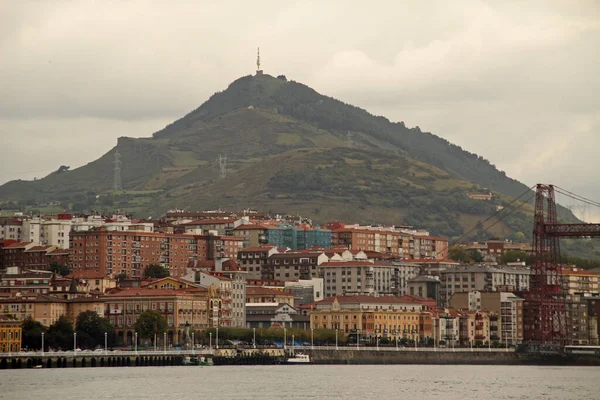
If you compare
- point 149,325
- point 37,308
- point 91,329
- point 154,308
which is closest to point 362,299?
point 154,308

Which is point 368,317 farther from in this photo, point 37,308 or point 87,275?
point 37,308

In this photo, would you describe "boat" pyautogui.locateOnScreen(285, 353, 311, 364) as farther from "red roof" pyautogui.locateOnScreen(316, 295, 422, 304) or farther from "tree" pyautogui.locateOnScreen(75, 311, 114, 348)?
"red roof" pyautogui.locateOnScreen(316, 295, 422, 304)

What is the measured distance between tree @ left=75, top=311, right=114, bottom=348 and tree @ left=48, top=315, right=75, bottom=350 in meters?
1.31

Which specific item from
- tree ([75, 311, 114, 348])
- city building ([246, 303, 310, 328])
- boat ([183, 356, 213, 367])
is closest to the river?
boat ([183, 356, 213, 367])

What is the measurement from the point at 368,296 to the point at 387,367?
3373 cm

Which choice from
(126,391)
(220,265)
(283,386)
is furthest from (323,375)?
(220,265)

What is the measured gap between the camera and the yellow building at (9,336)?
14588 centimetres

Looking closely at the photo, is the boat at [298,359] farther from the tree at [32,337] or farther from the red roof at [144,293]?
the tree at [32,337]

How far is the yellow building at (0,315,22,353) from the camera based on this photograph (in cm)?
14588

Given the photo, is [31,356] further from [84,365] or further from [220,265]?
[220,265]

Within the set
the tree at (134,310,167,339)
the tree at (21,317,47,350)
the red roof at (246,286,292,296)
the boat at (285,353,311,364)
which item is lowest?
the boat at (285,353,311,364)

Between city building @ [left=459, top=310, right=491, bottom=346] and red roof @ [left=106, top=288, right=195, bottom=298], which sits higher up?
red roof @ [left=106, top=288, right=195, bottom=298]

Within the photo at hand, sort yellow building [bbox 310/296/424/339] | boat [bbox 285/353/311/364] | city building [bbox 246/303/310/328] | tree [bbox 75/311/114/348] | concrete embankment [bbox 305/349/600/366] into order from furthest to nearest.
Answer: yellow building [bbox 310/296/424/339] < city building [bbox 246/303/310/328] < concrete embankment [bbox 305/349/600/366] < boat [bbox 285/353/311/364] < tree [bbox 75/311/114/348]

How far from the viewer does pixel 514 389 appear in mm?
112500
